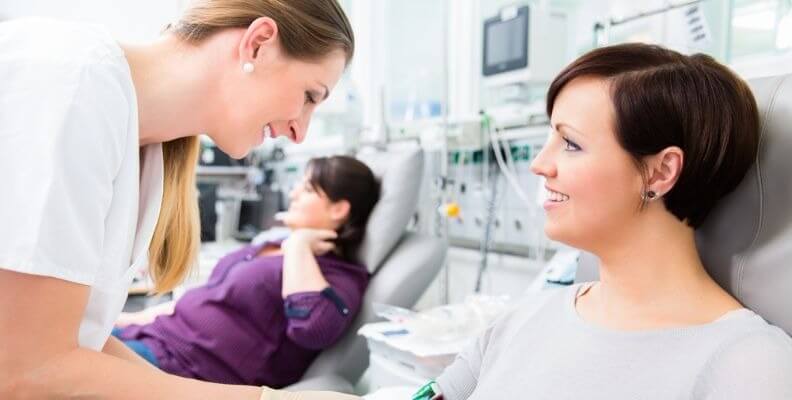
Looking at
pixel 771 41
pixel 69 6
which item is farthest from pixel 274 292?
pixel 69 6

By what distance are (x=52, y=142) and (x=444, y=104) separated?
5.55 feet

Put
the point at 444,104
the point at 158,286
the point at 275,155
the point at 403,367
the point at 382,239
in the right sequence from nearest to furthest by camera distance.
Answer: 1. the point at 158,286
2. the point at 403,367
3. the point at 382,239
4. the point at 444,104
5. the point at 275,155

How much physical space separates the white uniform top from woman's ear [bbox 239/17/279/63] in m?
0.20

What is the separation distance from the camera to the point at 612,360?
0.83 metres

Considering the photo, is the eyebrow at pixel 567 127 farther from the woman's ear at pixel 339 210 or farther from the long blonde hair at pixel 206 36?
the woman's ear at pixel 339 210

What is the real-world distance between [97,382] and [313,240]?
1.12 m

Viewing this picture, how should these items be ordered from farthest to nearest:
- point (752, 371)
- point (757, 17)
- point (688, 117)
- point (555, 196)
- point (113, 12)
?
point (113, 12) < point (757, 17) < point (555, 196) < point (688, 117) < point (752, 371)

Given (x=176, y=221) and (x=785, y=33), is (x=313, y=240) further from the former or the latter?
(x=785, y=33)

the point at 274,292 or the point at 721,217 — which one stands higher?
the point at 721,217

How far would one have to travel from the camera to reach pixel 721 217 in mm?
904

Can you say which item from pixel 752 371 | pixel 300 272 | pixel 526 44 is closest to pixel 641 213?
pixel 752 371

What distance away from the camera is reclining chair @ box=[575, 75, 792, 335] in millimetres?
817

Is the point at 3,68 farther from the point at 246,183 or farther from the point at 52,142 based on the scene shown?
the point at 246,183

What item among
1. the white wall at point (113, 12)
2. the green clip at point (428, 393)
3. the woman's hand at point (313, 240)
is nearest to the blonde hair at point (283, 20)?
the green clip at point (428, 393)
